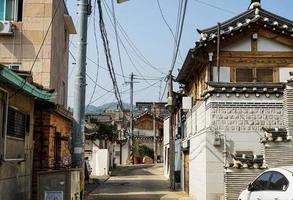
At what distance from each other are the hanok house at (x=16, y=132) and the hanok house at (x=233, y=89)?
648 centimetres

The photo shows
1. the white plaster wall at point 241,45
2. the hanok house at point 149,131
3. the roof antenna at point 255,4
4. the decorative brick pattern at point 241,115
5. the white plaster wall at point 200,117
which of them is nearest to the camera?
the decorative brick pattern at point 241,115

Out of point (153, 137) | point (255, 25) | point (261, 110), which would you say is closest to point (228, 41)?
point (255, 25)

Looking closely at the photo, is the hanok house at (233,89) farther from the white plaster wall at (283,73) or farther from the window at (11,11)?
the window at (11,11)

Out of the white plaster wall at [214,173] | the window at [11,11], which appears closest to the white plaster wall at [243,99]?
the white plaster wall at [214,173]

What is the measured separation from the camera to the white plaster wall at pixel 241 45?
2009 cm

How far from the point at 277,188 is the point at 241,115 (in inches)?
292

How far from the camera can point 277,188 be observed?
33.9ft

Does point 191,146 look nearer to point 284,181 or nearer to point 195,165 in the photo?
point 195,165

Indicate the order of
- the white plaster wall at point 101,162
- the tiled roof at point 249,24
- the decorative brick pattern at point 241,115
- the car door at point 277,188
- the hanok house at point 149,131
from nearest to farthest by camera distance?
the car door at point 277,188
the decorative brick pattern at point 241,115
the tiled roof at point 249,24
the white plaster wall at point 101,162
the hanok house at point 149,131

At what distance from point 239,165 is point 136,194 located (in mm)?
8555

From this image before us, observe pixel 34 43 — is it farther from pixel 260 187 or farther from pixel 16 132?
pixel 260 187

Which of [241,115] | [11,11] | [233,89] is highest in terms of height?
[11,11]

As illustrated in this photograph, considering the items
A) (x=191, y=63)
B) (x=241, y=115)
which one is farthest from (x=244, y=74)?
(x=241, y=115)

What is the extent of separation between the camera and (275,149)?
1501 centimetres
